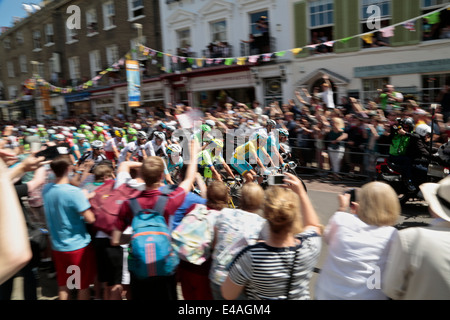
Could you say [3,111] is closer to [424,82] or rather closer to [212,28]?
[212,28]

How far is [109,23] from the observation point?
72.4ft

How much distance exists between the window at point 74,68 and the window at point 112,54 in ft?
14.9

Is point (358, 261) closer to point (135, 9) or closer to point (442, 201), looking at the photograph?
point (442, 201)

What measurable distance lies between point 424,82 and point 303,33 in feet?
17.2

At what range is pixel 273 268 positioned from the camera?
190 centimetres

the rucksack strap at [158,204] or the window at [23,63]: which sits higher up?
the window at [23,63]

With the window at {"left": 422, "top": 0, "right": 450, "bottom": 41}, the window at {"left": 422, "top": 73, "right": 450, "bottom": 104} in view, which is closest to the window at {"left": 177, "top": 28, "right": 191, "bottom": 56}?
the window at {"left": 422, "top": 0, "right": 450, "bottom": 41}

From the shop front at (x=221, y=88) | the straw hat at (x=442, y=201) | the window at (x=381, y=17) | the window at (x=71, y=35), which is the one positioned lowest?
the straw hat at (x=442, y=201)

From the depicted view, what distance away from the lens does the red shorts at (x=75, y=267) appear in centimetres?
312

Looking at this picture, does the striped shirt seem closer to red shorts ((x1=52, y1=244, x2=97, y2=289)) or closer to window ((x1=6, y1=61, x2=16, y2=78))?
red shorts ((x1=52, y1=244, x2=97, y2=289))

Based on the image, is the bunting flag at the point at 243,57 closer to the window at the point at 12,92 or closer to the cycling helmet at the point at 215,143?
the cycling helmet at the point at 215,143

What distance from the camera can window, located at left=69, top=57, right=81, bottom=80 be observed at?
25.9 metres

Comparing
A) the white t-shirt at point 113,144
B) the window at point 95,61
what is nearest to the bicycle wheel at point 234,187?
the white t-shirt at point 113,144

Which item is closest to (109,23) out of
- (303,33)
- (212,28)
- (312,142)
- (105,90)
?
(105,90)
